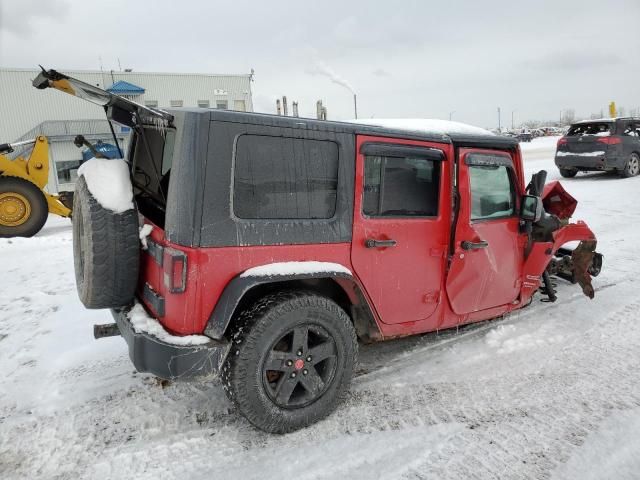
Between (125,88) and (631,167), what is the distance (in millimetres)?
28701

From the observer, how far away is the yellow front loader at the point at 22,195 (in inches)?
333

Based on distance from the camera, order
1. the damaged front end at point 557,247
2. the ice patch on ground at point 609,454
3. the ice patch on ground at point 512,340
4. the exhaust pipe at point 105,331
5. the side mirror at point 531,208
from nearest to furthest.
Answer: the ice patch on ground at point 609,454
the exhaust pipe at point 105,331
the side mirror at point 531,208
the ice patch on ground at point 512,340
the damaged front end at point 557,247

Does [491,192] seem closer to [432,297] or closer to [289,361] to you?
[432,297]

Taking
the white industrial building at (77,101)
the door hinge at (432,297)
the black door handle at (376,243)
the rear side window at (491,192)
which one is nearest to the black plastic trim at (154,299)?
the black door handle at (376,243)

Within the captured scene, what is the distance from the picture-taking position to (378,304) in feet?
9.73

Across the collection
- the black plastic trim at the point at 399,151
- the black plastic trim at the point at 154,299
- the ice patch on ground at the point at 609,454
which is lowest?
the ice patch on ground at the point at 609,454

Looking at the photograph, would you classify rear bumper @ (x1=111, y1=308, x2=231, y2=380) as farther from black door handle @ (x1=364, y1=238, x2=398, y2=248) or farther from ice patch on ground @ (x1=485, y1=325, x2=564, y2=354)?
ice patch on ground @ (x1=485, y1=325, x2=564, y2=354)

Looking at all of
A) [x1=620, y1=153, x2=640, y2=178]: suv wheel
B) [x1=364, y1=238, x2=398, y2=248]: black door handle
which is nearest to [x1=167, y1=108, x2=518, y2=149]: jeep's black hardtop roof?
[x1=364, y1=238, x2=398, y2=248]: black door handle

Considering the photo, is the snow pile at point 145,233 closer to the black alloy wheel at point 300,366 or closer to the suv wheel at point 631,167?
the black alloy wheel at point 300,366

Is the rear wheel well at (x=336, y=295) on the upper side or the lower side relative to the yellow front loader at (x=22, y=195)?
lower

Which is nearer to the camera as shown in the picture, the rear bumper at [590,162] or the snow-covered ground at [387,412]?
the snow-covered ground at [387,412]

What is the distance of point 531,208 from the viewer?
140 inches

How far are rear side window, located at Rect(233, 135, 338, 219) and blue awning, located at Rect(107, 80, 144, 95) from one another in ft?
99.6

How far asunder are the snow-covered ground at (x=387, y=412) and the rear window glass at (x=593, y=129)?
967cm
